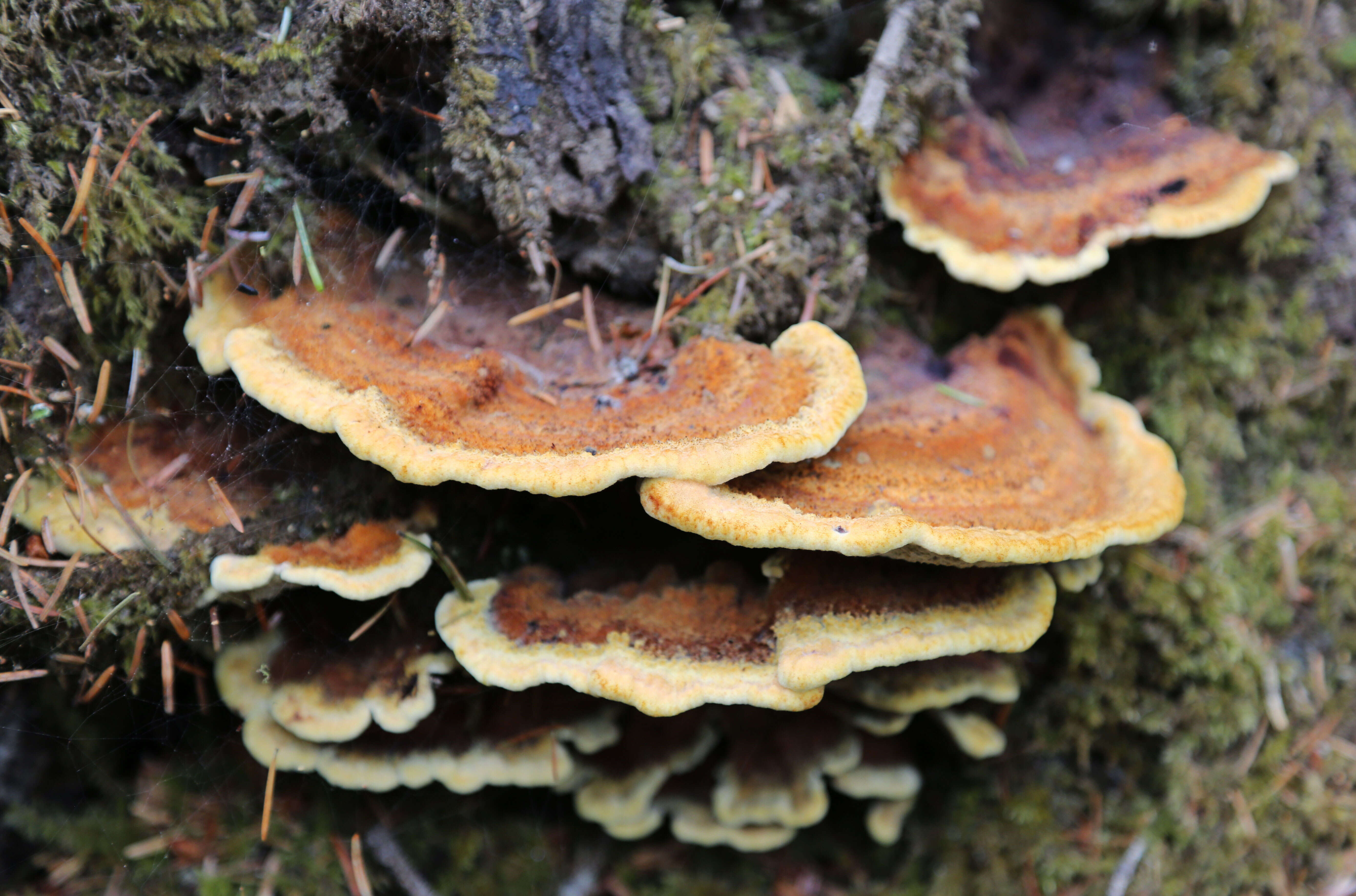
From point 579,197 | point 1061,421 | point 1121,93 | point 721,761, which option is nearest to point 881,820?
point 721,761

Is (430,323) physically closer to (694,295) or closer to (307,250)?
(307,250)

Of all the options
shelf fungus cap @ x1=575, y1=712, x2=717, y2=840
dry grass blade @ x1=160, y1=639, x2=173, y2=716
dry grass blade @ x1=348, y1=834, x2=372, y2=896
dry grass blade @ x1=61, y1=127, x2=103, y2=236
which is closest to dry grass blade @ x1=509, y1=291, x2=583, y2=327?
dry grass blade @ x1=61, y1=127, x2=103, y2=236

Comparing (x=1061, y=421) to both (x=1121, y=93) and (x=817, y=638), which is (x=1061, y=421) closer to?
(x=817, y=638)

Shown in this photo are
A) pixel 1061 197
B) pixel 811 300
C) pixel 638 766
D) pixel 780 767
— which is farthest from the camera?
pixel 780 767

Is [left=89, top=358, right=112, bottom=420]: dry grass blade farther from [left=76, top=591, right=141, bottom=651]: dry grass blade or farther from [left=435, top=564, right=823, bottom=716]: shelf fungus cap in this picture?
[left=435, top=564, right=823, bottom=716]: shelf fungus cap

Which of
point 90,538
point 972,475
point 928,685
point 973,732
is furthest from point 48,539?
point 973,732

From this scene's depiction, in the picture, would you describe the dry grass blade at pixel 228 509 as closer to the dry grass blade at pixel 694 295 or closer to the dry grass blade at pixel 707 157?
the dry grass blade at pixel 694 295
